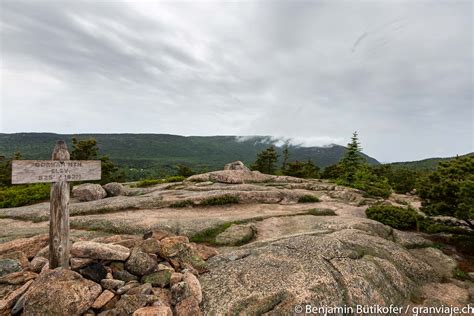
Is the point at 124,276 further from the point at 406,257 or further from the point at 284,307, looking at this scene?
the point at 406,257

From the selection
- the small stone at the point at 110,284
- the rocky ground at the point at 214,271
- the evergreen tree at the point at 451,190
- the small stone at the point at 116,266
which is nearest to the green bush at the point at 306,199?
the rocky ground at the point at 214,271

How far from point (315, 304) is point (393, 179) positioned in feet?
259

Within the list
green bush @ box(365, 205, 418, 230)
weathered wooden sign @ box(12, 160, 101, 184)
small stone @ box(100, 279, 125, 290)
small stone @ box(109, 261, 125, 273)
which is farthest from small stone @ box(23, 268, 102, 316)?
green bush @ box(365, 205, 418, 230)

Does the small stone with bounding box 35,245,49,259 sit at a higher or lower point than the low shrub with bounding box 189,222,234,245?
higher

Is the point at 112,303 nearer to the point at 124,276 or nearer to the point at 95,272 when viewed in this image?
the point at 124,276

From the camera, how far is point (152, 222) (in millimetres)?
17531

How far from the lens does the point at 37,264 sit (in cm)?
940

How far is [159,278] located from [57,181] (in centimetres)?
464

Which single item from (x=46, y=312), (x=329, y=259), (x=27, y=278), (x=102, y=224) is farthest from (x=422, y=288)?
(x=102, y=224)

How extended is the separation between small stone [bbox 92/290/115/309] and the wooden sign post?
2.11 m

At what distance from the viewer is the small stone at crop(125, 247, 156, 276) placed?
8961 millimetres

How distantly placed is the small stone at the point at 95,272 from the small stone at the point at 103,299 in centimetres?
73

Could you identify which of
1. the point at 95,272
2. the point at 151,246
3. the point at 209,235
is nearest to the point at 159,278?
the point at 151,246

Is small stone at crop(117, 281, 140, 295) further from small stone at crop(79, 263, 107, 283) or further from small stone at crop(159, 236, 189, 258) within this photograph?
small stone at crop(159, 236, 189, 258)
